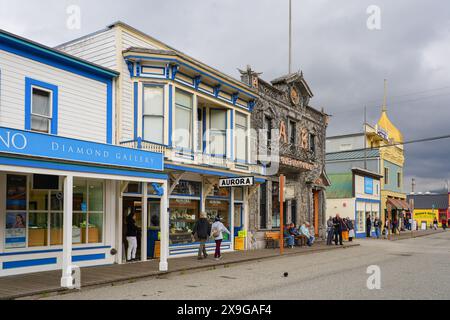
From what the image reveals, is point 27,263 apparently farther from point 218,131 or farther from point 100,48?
point 218,131

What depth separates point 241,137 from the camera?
21.6m

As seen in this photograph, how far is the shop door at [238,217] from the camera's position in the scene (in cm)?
2164

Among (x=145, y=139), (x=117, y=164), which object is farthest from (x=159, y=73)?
(x=117, y=164)

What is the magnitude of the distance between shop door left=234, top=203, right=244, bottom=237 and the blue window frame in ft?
33.1

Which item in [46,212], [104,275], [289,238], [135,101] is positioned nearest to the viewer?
[104,275]

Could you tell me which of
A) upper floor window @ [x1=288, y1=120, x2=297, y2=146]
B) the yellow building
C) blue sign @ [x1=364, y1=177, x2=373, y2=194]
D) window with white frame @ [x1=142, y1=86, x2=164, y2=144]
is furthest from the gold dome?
window with white frame @ [x1=142, y1=86, x2=164, y2=144]

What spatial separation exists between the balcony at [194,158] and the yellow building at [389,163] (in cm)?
2169

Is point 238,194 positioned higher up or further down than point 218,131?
further down

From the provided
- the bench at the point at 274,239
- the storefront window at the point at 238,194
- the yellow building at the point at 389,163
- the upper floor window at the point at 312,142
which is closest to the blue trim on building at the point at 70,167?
the storefront window at the point at 238,194

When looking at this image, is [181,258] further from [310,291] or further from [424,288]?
[424,288]

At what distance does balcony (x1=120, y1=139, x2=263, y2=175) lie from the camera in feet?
50.9

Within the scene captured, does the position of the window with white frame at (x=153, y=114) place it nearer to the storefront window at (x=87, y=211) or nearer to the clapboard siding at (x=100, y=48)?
the clapboard siding at (x=100, y=48)

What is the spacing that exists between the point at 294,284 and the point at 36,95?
875 cm

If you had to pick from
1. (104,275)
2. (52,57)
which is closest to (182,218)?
(104,275)
